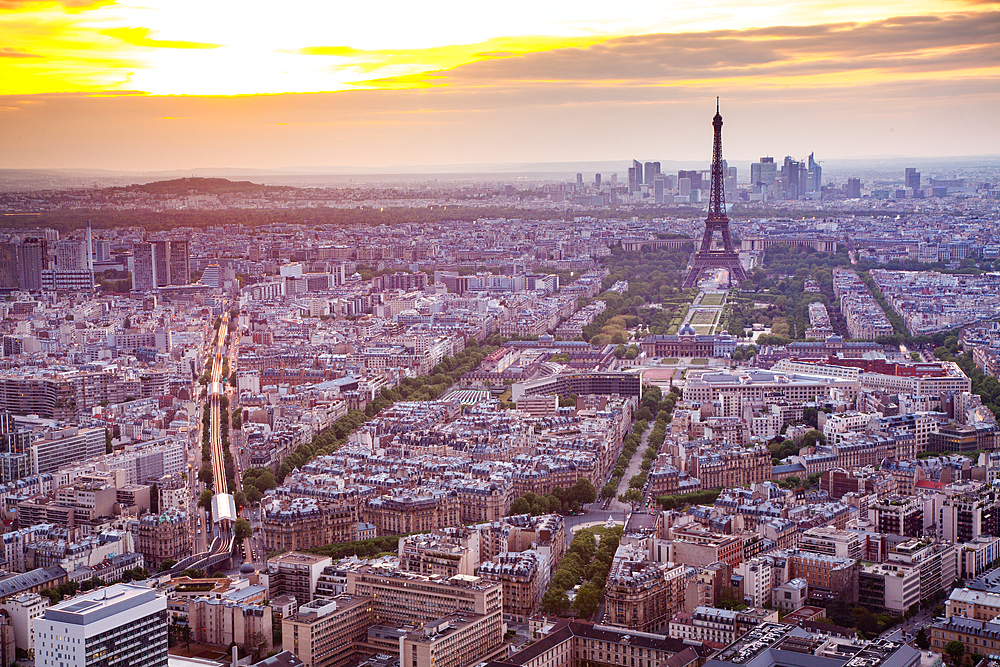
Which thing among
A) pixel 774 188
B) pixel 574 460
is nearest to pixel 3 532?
pixel 574 460

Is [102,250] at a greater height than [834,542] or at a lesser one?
greater

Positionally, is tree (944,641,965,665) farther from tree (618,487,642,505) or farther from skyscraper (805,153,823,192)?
skyscraper (805,153,823,192)

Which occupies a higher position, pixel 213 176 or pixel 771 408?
pixel 213 176

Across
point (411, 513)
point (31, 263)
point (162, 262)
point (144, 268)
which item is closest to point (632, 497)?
point (411, 513)

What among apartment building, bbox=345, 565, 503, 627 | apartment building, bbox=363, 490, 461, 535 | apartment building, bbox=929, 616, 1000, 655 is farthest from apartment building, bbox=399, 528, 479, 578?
apartment building, bbox=929, 616, 1000, 655

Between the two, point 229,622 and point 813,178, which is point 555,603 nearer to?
point 229,622

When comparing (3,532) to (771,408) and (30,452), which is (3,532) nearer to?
(30,452)

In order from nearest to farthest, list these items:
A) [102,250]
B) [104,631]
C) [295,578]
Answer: [104,631] < [295,578] < [102,250]
